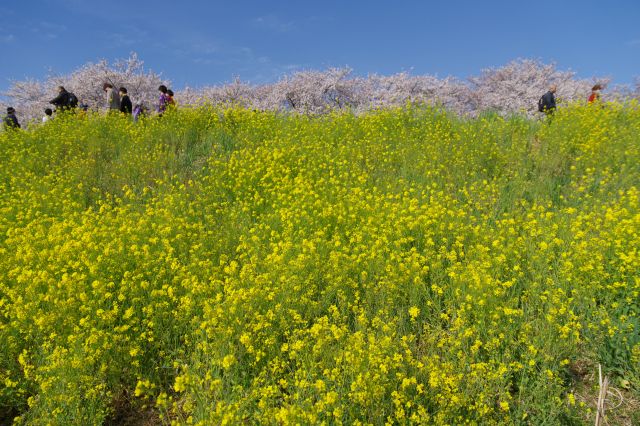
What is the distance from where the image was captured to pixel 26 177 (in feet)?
27.0

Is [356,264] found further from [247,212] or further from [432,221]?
[247,212]

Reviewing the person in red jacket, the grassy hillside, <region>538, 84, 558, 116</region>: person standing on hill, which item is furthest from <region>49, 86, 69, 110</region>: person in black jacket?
the person in red jacket

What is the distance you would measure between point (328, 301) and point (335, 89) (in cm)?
2260

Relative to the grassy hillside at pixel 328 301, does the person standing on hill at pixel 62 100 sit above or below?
above

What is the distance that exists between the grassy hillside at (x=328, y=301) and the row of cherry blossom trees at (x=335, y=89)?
17.9 m

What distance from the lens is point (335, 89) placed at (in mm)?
25016

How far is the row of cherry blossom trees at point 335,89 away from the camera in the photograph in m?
24.3

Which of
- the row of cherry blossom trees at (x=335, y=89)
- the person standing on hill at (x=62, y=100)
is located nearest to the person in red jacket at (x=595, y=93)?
the row of cherry blossom trees at (x=335, y=89)

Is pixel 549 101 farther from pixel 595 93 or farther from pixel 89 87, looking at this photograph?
pixel 89 87

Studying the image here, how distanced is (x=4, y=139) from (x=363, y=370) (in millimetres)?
11391

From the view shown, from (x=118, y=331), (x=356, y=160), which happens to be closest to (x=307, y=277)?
(x=118, y=331)

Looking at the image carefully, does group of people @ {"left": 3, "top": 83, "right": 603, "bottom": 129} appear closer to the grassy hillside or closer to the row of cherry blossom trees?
the grassy hillside

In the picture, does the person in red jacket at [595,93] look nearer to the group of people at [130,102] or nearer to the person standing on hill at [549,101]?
the group of people at [130,102]

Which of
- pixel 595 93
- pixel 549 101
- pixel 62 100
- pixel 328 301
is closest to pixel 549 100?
pixel 549 101
